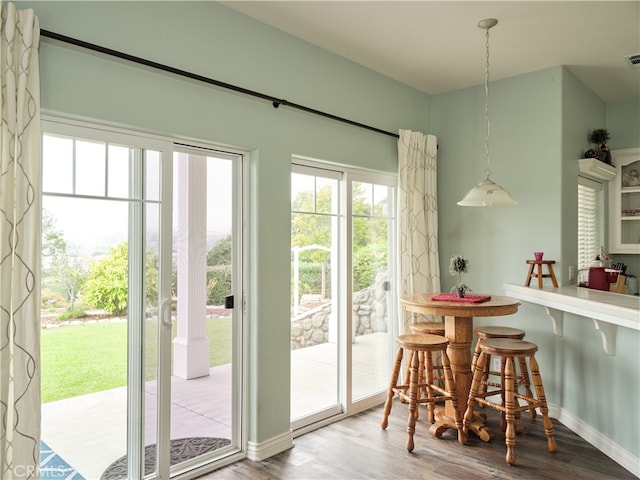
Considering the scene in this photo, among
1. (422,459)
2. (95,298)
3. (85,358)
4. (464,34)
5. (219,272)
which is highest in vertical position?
(464,34)

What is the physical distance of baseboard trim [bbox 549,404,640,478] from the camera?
2.88 meters

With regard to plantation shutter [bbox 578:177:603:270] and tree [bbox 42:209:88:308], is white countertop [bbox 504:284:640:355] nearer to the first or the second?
plantation shutter [bbox 578:177:603:270]

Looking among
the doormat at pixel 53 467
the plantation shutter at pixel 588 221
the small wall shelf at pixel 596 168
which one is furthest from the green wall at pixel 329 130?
the doormat at pixel 53 467

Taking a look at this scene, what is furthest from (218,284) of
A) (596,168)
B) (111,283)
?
(596,168)

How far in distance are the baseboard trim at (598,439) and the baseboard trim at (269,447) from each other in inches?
81.8

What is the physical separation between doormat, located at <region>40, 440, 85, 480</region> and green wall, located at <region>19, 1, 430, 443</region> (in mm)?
1094

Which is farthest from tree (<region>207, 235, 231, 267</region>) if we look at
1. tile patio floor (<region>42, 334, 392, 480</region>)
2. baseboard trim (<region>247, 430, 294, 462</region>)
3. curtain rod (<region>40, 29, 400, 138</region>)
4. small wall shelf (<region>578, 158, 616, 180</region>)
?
small wall shelf (<region>578, 158, 616, 180</region>)

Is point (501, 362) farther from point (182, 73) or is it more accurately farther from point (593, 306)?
point (182, 73)

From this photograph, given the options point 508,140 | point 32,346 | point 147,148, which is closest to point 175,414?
point 32,346

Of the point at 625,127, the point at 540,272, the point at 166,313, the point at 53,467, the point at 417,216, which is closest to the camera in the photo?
the point at 53,467

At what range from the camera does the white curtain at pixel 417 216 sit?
4.16m

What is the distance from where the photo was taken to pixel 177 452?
279cm

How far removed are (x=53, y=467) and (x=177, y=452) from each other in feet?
2.29

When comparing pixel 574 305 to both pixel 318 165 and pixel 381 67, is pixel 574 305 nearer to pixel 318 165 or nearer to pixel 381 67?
pixel 318 165
